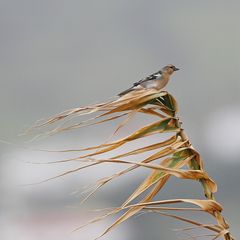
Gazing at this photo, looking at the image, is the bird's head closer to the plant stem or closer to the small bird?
the small bird

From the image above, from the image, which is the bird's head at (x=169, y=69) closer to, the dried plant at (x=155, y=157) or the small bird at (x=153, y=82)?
the small bird at (x=153, y=82)

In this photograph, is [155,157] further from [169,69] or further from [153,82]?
[169,69]

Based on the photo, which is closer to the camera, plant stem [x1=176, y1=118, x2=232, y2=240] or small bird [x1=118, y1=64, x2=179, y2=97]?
plant stem [x1=176, y1=118, x2=232, y2=240]

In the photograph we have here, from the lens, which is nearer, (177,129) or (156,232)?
(177,129)

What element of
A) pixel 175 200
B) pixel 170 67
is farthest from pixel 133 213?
pixel 170 67

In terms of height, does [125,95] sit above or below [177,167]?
above

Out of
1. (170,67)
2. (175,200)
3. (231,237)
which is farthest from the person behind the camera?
(170,67)

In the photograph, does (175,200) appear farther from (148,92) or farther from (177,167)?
(148,92)

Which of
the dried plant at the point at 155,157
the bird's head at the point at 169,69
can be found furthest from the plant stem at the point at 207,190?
the bird's head at the point at 169,69

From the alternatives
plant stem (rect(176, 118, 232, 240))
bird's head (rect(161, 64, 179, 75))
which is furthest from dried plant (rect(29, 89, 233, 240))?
bird's head (rect(161, 64, 179, 75))
